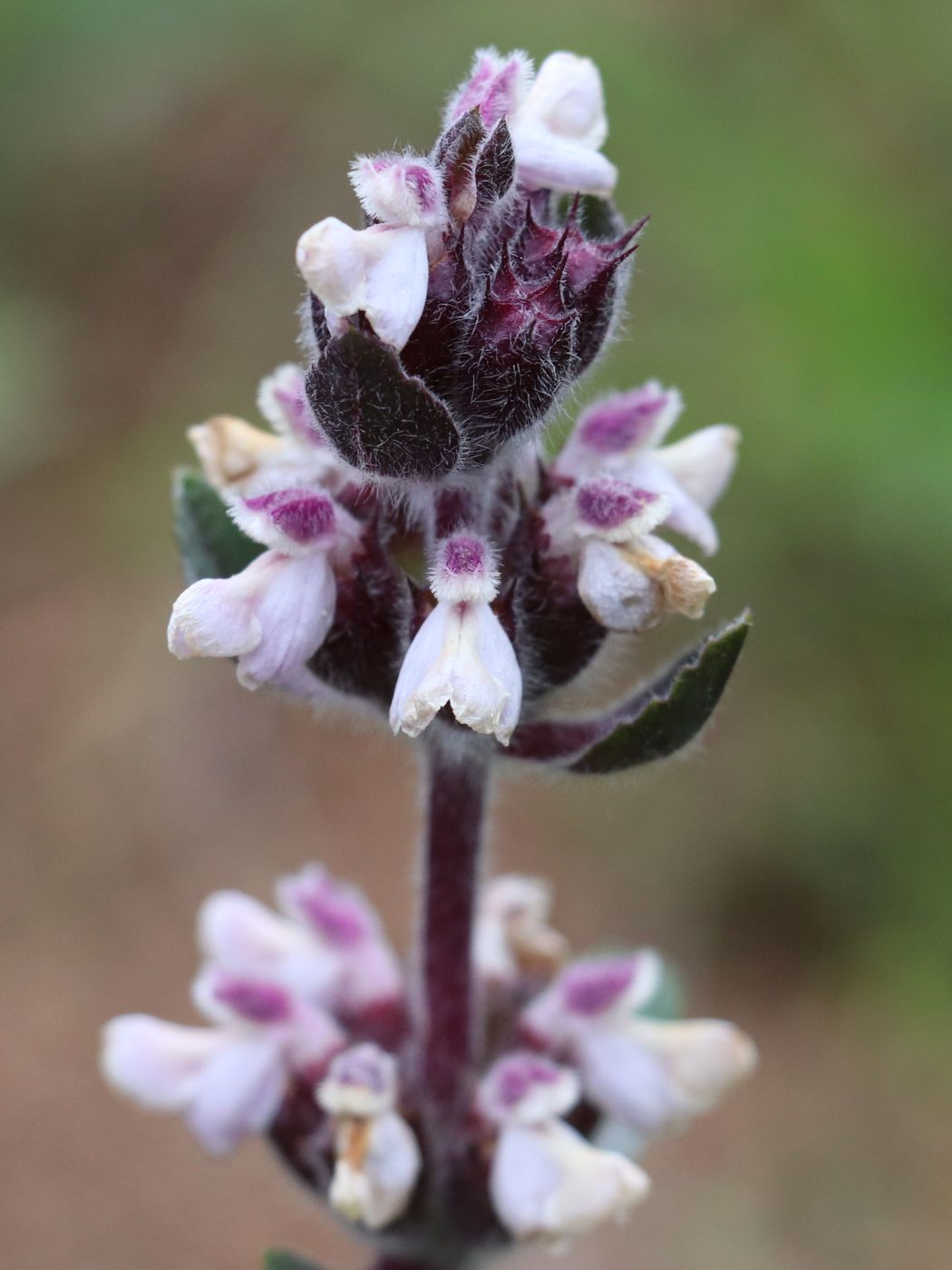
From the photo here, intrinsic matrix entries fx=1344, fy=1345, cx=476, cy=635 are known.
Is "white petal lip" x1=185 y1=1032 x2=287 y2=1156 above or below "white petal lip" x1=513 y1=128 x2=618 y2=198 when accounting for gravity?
below

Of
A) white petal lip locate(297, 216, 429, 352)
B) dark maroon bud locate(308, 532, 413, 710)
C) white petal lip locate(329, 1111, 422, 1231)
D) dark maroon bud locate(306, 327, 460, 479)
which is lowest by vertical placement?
white petal lip locate(329, 1111, 422, 1231)

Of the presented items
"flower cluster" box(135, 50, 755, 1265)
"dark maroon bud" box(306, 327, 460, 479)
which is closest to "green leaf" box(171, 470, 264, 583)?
"flower cluster" box(135, 50, 755, 1265)

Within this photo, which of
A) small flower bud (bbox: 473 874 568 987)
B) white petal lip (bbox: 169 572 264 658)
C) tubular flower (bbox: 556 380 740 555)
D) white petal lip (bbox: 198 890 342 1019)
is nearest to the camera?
white petal lip (bbox: 169 572 264 658)

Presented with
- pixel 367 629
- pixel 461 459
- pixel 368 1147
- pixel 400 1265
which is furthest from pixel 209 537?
pixel 400 1265

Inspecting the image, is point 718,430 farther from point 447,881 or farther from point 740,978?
point 740,978

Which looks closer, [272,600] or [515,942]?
[272,600]

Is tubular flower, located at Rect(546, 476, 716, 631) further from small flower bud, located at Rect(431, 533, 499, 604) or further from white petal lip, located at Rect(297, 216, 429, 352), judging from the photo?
white petal lip, located at Rect(297, 216, 429, 352)

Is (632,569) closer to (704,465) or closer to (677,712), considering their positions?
(677,712)

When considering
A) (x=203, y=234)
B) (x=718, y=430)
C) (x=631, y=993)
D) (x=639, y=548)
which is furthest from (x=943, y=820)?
(x=203, y=234)
